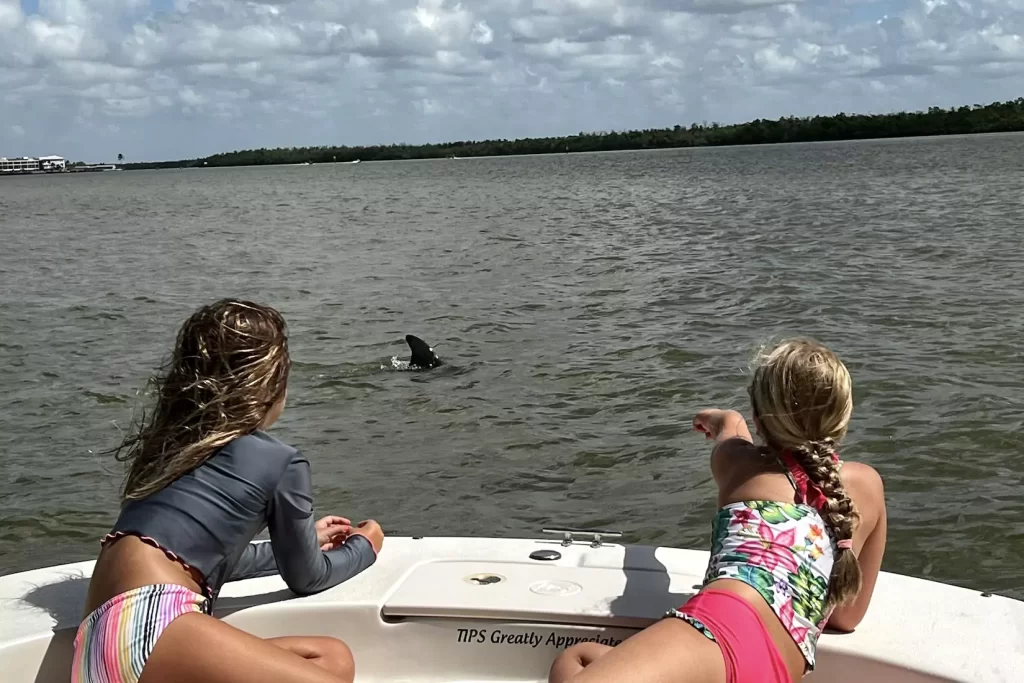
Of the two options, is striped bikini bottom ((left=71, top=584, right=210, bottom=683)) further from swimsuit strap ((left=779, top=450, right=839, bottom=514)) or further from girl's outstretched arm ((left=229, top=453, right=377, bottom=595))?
swimsuit strap ((left=779, top=450, right=839, bottom=514))

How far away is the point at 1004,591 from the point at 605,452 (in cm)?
338

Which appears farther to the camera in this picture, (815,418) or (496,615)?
(496,615)

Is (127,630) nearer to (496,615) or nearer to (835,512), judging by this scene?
(496,615)

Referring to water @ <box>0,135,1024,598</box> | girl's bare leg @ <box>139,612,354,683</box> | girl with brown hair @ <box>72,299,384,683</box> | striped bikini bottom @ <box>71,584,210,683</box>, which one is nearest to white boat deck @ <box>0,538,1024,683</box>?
girl with brown hair @ <box>72,299,384,683</box>

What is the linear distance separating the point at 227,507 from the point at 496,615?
961 millimetres

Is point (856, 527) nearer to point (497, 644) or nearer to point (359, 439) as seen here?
point (497, 644)

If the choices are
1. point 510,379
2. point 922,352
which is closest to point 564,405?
point 510,379

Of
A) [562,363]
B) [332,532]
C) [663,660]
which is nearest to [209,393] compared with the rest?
[332,532]

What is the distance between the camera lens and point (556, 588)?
3559 millimetres

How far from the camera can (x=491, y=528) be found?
738 centimetres

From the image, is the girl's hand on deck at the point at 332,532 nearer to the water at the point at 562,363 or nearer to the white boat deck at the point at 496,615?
the white boat deck at the point at 496,615

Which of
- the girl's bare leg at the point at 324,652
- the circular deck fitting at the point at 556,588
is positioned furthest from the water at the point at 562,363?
the girl's bare leg at the point at 324,652

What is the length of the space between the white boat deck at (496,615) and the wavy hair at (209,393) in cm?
75

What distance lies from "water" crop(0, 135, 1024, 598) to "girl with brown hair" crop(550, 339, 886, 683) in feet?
11.8
